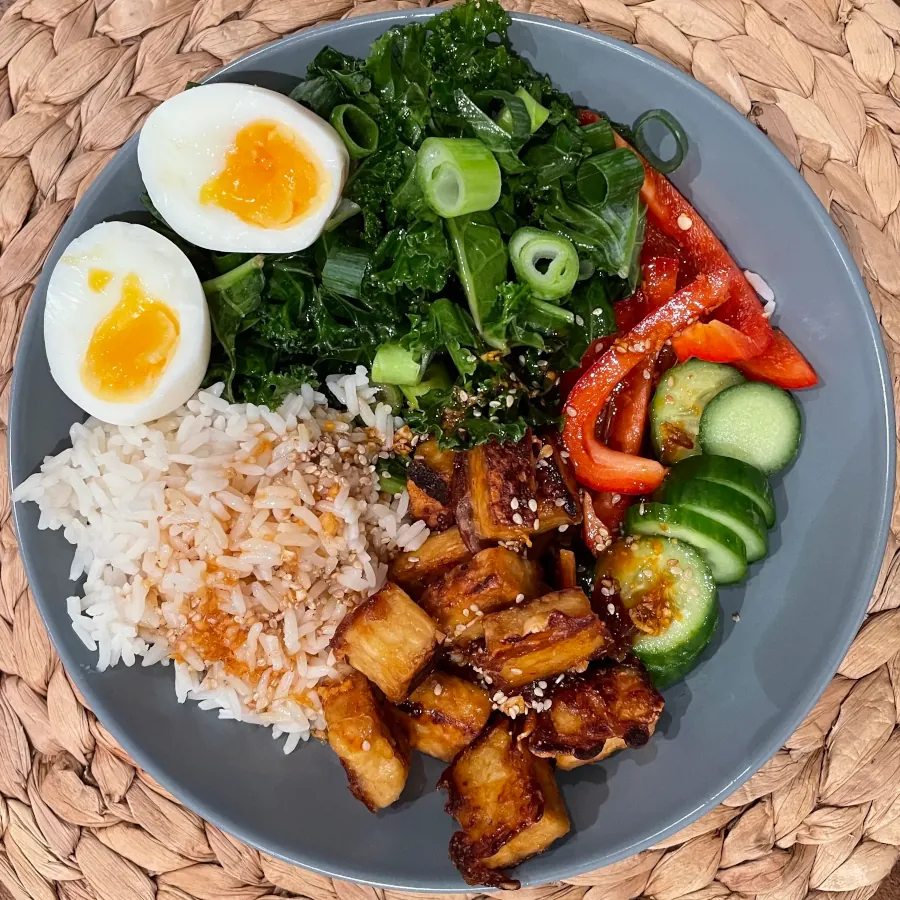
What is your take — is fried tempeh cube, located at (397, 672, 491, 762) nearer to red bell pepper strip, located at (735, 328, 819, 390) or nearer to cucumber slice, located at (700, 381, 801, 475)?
cucumber slice, located at (700, 381, 801, 475)

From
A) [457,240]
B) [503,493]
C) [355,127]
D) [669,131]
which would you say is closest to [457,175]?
[457,240]

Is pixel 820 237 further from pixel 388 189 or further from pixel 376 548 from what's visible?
pixel 376 548

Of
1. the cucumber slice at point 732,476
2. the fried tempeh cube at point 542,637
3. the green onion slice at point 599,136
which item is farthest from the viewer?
the green onion slice at point 599,136

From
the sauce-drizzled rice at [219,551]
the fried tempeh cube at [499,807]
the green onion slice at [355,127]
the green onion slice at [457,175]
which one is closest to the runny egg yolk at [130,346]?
the sauce-drizzled rice at [219,551]

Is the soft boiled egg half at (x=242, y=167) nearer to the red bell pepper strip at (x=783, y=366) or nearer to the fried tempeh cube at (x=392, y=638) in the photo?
the fried tempeh cube at (x=392, y=638)

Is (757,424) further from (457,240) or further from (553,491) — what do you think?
(457,240)
